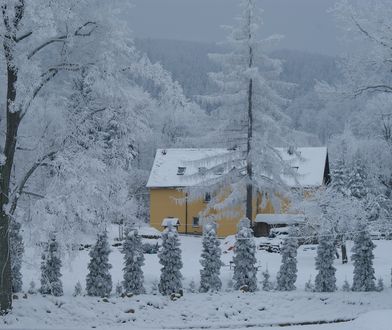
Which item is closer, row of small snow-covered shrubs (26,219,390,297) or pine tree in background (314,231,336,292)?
row of small snow-covered shrubs (26,219,390,297)

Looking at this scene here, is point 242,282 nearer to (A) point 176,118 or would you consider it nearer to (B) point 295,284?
(B) point 295,284

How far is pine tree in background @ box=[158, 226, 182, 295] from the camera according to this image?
19.6 metres

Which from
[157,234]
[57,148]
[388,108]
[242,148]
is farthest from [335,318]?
[157,234]

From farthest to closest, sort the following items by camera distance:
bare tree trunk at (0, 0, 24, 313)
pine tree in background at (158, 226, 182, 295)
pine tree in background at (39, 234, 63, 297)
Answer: pine tree in background at (158, 226, 182, 295)
pine tree in background at (39, 234, 63, 297)
bare tree trunk at (0, 0, 24, 313)

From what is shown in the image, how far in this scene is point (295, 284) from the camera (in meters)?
22.3

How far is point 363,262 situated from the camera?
20.9m

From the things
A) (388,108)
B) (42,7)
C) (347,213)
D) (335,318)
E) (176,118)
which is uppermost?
(176,118)

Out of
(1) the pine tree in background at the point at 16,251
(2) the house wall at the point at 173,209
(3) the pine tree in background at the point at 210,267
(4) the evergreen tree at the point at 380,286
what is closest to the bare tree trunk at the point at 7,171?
(1) the pine tree in background at the point at 16,251

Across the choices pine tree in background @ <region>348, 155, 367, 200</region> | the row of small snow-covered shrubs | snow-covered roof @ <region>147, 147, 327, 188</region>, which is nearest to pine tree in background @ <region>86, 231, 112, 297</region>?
the row of small snow-covered shrubs

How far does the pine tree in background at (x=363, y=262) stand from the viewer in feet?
68.2

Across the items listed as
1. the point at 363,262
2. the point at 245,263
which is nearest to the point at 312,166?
the point at 363,262

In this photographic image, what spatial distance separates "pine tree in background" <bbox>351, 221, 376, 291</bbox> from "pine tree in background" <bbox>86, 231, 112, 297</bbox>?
876 centimetres

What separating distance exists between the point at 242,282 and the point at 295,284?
2.87 metres

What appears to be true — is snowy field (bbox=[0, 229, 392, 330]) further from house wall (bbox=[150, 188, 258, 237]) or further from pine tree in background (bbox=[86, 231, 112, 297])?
house wall (bbox=[150, 188, 258, 237])
